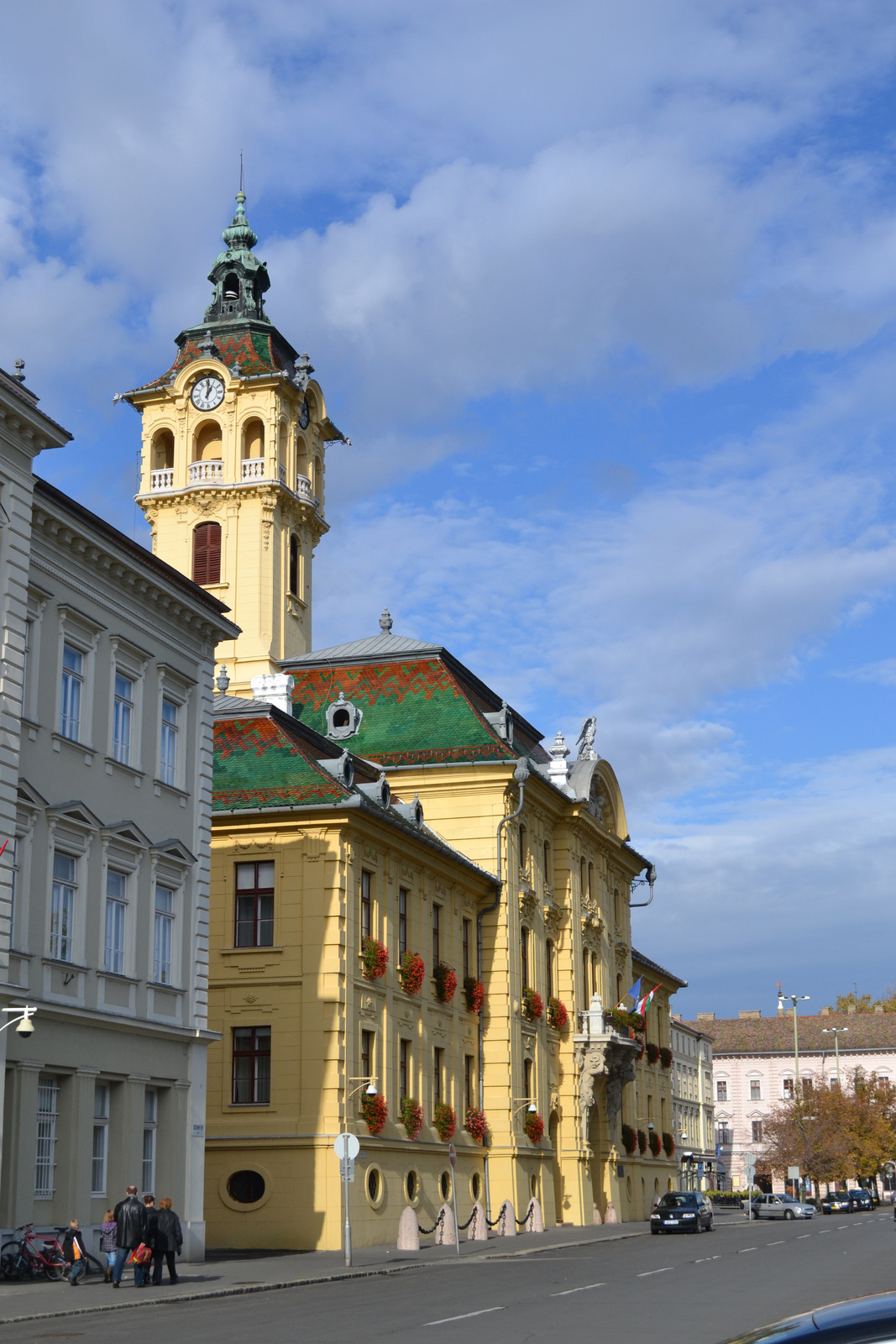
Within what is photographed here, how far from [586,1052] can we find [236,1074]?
18.4 metres

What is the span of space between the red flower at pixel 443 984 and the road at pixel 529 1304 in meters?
9.85

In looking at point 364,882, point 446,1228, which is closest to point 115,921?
point 364,882

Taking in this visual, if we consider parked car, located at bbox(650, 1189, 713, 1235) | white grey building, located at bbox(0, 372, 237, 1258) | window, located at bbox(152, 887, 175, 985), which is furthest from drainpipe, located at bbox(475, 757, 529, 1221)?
window, located at bbox(152, 887, 175, 985)

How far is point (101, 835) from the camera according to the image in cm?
2852

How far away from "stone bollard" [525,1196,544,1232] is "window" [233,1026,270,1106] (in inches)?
456

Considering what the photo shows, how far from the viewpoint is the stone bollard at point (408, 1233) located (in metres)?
34.6

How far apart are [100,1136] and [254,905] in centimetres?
1082

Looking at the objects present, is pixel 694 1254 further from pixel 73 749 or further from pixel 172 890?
pixel 73 749

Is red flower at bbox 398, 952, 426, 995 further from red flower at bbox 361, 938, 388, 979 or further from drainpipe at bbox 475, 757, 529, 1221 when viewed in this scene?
drainpipe at bbox 475, 757, 529, 1221

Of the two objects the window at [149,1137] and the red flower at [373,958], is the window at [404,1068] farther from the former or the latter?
the window at [149,1137]

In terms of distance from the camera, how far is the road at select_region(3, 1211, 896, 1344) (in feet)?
56.7

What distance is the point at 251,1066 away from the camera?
37.8 metres

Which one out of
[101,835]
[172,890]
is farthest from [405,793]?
[101,835]

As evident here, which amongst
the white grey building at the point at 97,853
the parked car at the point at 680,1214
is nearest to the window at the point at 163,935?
the white grey building at the point at 97,853
